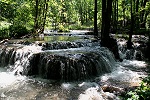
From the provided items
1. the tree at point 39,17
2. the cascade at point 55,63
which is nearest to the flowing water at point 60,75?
the cascade at point 55,63

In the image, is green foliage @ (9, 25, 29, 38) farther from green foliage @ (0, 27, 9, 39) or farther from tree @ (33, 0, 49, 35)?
tree @ (33, 0, 49, 35)

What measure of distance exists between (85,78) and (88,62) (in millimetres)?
1051

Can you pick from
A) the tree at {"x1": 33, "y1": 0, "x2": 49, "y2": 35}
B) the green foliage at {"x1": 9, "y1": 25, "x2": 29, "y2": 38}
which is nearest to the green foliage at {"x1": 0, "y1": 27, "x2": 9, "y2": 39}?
the green foliage at {"x1": 9, "y1": 25, "x2": 29, "y2": 38}

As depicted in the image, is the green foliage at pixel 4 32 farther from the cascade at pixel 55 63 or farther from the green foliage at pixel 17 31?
the cascade at pixel 55 63

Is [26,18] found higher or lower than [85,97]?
higher

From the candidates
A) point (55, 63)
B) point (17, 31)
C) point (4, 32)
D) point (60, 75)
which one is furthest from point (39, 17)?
point (60, 75)

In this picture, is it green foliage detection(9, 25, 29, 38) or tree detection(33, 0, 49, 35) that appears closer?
green foliage detection(9, 25, 29, 38)

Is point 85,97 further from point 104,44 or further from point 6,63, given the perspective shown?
point 104,44

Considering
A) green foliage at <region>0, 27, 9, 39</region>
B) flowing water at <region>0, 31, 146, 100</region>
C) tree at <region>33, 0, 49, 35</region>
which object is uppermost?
tree at <region>33, 0, 49, 35</region>

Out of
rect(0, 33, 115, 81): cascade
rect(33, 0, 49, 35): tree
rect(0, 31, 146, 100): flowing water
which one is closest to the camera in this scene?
rect(0, 31, 146, 100): flowing water

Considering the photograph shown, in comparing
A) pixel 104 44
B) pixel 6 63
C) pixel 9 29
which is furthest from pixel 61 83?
pixel 9 29

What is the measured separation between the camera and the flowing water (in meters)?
9.01

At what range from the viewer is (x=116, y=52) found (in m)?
17.0

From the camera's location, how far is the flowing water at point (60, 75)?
9.01 m
